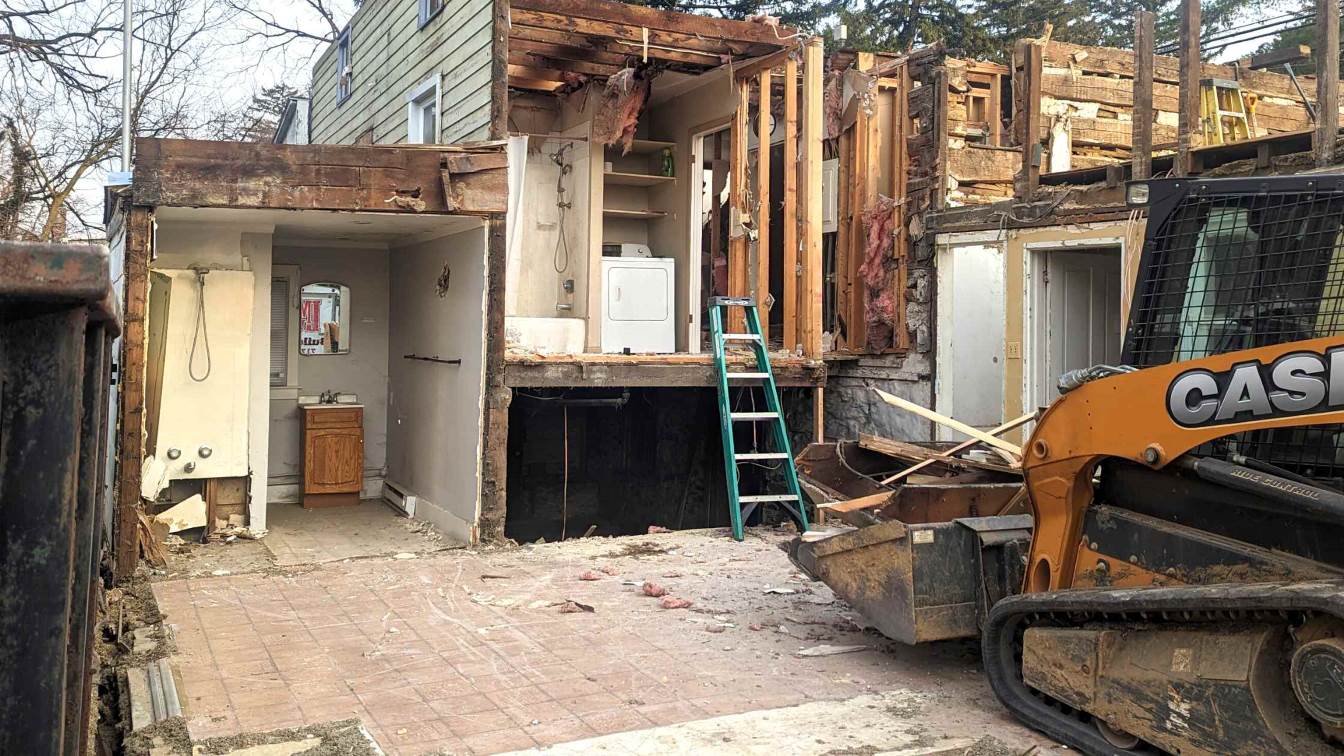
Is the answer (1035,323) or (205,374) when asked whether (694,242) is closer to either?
(1035,323)

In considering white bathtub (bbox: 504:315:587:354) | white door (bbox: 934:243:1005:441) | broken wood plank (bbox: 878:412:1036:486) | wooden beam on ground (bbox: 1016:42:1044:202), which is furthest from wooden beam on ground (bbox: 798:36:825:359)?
broken wood plank (bbox: 878:412:1036:486)

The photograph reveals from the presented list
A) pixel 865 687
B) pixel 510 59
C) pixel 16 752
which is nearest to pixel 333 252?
pixel 510 59

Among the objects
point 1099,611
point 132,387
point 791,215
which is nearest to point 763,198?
point 791,215

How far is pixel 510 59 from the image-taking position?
1125 cm

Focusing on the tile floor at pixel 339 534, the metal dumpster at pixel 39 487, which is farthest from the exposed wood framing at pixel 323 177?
the metal dumpster at pixel 39 487

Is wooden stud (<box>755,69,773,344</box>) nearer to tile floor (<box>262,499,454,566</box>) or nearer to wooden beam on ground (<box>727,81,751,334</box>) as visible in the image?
wooden beam on ground (<box>727,81,751,334</box>)

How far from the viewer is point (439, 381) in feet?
35.8

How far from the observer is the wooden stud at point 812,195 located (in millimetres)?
10859

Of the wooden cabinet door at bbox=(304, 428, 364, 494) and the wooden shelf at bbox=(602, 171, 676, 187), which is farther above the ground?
the wooden shelf at bbox=(602, 171, 676, 187)

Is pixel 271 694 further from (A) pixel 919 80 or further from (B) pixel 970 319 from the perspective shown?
(A) pixel 919 80

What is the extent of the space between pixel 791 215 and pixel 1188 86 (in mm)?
3746

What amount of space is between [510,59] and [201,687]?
737cm

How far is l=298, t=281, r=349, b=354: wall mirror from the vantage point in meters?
12.2

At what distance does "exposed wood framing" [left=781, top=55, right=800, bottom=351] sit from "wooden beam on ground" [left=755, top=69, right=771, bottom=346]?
22 cm
